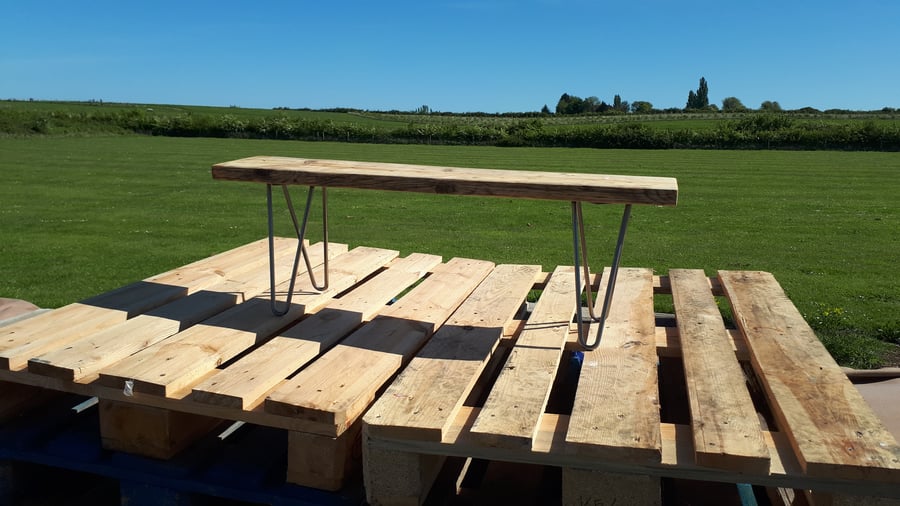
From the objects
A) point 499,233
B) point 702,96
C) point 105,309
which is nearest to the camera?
point 105,309

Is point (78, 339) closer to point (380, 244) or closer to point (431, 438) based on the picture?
point (431, 438)

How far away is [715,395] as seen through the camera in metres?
2.58

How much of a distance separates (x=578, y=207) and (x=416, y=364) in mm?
1022

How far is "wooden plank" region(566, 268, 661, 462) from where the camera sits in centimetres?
215

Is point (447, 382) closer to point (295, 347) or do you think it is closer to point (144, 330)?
point (295, 347)

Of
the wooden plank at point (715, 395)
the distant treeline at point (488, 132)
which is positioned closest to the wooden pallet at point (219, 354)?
the wooden plank at point (715, 395)

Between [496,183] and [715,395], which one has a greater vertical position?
[496,183]

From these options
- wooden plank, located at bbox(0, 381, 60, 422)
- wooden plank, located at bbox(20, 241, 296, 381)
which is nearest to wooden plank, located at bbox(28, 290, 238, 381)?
wooden plank, located at bbox(20, 241, 296, 381)

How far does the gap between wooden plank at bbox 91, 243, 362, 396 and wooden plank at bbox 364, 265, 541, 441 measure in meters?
0.76

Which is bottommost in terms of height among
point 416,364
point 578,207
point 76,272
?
point 76,272

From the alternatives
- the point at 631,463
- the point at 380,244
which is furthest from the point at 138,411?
the point at 380,244

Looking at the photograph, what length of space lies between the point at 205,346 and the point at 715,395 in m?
2.02

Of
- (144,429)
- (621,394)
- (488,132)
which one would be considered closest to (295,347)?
(144,429)

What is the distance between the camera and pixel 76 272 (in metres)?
7.04
